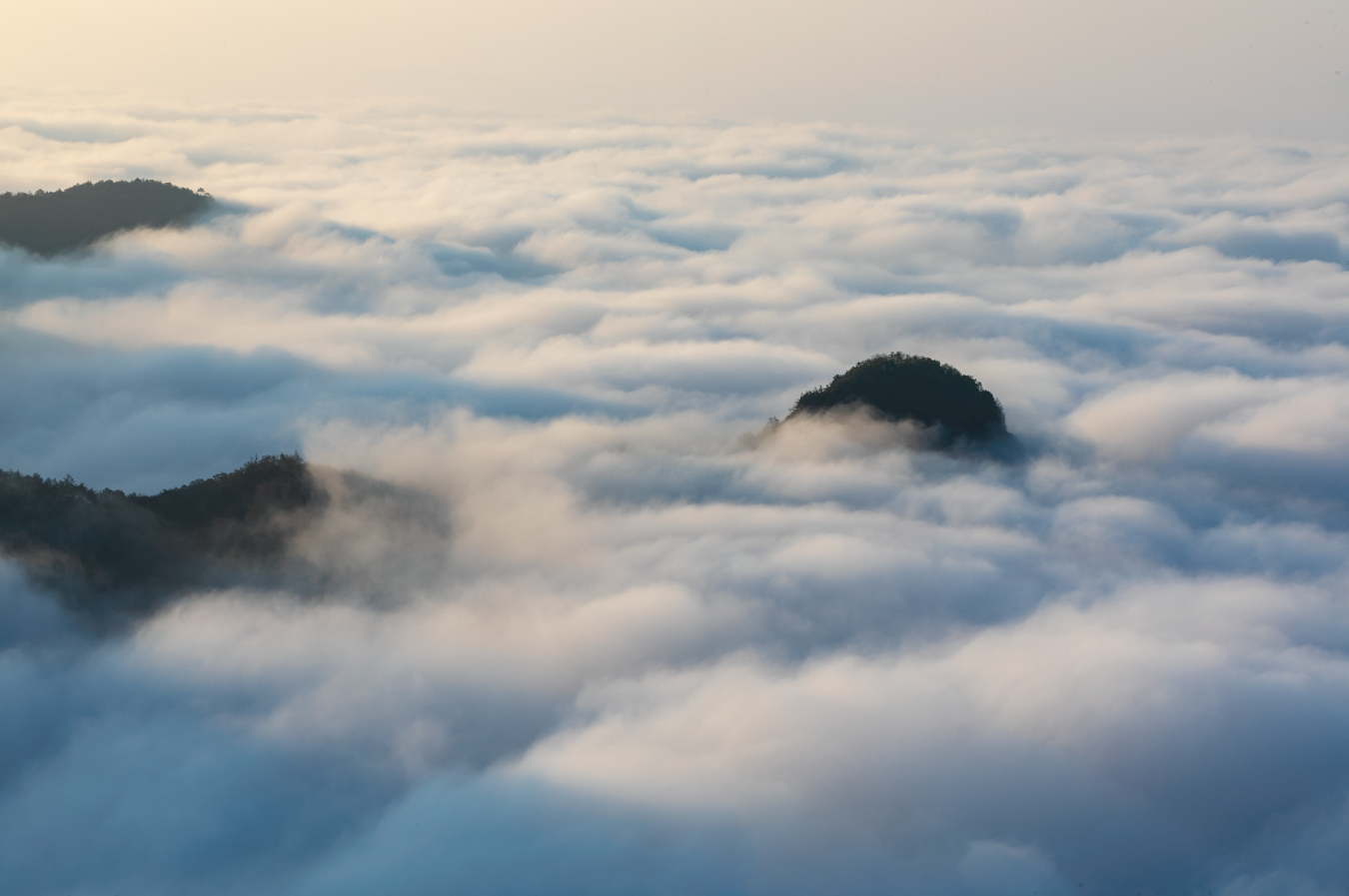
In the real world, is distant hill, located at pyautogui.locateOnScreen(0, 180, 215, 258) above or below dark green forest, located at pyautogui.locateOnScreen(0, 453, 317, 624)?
above

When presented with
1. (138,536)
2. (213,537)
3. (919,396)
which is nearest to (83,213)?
(213,537)

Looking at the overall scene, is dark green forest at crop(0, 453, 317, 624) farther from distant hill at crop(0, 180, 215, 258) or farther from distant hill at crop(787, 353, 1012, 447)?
distant hill at crop(0, 180, 215, 258)

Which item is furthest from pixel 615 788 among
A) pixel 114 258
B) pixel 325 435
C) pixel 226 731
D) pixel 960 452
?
pixel 114 258

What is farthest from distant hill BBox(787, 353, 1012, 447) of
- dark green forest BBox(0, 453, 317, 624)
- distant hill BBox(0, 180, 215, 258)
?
distant hill BBox(0, 180, 215, 258)

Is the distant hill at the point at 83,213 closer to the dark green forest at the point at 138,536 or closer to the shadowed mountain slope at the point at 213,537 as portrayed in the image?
the shadowed mountain slope at the point at 213,537

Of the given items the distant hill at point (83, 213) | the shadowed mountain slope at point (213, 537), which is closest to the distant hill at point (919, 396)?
the shadowed mountain slope at point (213, 537)

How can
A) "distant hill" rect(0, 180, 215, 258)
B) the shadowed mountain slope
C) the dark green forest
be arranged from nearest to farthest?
the dark green forest, the shadowed mountain slope, "distant hill" rect(0, 180, 215, 258)

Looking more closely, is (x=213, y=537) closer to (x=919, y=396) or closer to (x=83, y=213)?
(x=919, y=396)
